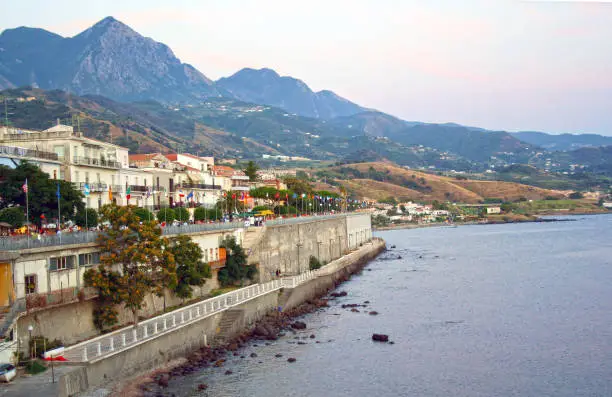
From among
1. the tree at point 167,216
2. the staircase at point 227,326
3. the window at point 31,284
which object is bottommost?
the staircase at point 227,326

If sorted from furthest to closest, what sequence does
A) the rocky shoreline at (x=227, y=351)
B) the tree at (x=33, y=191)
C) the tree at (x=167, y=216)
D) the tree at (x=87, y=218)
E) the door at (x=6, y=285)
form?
1. the tree at (x=167, y=216)
2. the tree at (x=87, y=218)
3. the tree at (x=33, y=191)
4. the rocky shoreline at (x=227, y=351)
5. the door at (x=6, y=285)

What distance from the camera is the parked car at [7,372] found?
81.9 feet

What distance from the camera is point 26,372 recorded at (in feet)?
86.3

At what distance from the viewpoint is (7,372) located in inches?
988

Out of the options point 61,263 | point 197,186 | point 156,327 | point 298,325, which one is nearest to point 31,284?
point 61,263

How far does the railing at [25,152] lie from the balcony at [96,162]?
1.75m

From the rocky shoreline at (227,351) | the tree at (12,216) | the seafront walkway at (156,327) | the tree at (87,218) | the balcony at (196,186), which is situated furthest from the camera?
the balcony at (196,186)

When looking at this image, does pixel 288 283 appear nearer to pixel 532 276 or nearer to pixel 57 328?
→ pixel 57 328

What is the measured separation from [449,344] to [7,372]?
30.1m

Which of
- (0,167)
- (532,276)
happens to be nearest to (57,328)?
(0,167)

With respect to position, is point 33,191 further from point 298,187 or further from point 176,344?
point 298,187

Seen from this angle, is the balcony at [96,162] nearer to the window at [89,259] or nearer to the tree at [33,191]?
the tree at [33,191]

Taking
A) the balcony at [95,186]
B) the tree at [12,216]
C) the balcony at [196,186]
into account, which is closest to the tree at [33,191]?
the tree at [12,216]

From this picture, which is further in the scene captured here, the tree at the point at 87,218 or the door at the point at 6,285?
the tree at the point at 87,218
